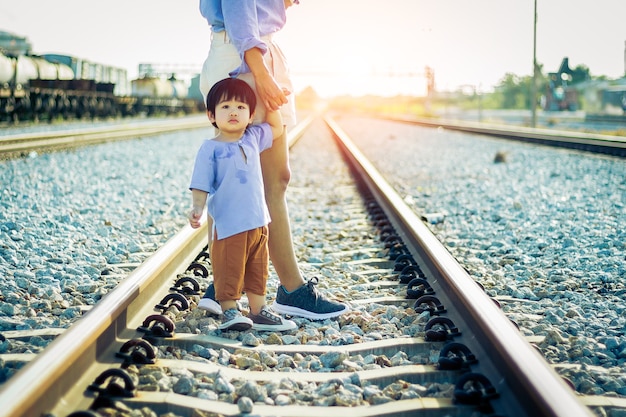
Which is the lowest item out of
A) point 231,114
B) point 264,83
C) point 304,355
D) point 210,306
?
point 304,355

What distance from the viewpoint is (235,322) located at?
2.77 m

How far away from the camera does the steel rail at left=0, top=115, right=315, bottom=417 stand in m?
1.81

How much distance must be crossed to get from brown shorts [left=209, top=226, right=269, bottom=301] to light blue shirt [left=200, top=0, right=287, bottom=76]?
25.7 inches

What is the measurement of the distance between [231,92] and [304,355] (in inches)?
40.1

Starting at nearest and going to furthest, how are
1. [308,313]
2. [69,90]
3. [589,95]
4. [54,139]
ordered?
[308,313], [54,139], [69,90], [589,95]

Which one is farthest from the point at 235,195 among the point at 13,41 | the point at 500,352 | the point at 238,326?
the point at 13,41

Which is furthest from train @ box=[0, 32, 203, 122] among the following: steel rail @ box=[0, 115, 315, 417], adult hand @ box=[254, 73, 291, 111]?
adult hand @ box=[254, 73, 291, 111]

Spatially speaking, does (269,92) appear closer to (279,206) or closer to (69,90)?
(279,206)

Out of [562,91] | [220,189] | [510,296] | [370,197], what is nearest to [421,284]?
[510,296]

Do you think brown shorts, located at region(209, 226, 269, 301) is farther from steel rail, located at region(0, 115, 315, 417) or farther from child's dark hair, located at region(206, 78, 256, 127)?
child's dark hair, located at region(206, 78, 256, 127)

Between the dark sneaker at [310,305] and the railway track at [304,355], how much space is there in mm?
44

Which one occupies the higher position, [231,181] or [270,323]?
[231,181]

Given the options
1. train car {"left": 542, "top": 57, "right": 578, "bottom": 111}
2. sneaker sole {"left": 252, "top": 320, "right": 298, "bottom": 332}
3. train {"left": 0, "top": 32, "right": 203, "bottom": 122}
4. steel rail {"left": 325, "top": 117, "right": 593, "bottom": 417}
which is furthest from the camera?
train car {"left": 542, "top": 57, "right": 578, "bottom": 111}

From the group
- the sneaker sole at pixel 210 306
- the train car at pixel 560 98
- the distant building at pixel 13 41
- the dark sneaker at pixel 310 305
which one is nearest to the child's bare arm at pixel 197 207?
the sneaker sole at pixel 210 306
